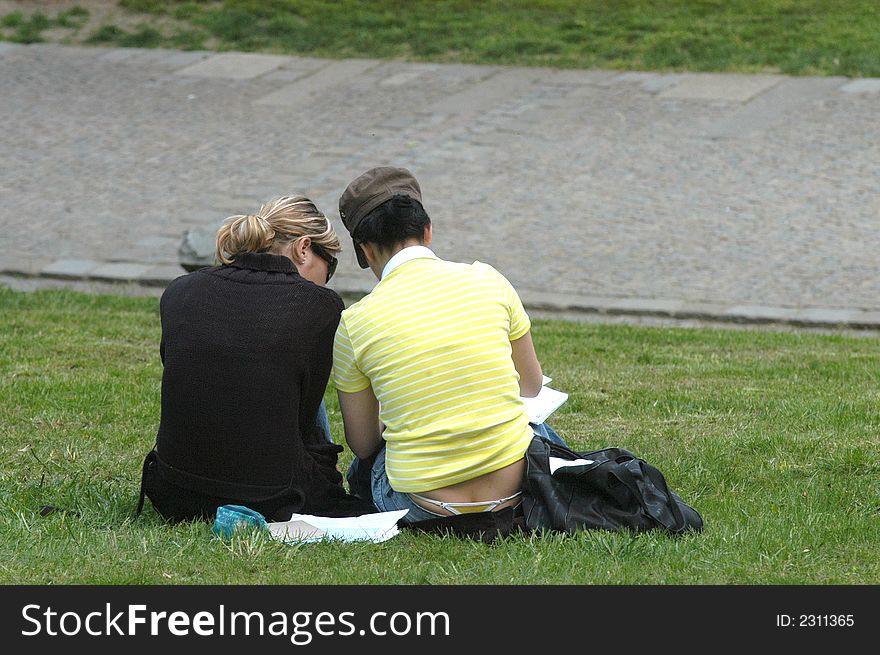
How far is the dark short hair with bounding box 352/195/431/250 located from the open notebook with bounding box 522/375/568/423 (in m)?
0.71

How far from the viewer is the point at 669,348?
26.5 ft

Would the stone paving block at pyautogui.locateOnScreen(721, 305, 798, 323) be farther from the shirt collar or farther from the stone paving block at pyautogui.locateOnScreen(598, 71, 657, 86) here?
the stone paving block at pyautogui.locateOnScreen(598, 71, 657, 86)

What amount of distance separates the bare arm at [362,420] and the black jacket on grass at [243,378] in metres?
0.15

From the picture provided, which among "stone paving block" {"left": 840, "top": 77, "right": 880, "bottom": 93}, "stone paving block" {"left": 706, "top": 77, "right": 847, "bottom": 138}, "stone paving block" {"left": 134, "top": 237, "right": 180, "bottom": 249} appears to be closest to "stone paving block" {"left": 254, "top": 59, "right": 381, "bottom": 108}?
"stone paving block" {"left": 134, "top": 237, "right": 180, "bottom": 249}

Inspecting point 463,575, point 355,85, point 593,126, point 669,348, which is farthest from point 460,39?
point 463,575

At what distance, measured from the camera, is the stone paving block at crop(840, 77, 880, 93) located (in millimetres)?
14891

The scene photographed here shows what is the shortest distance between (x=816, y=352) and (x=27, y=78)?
12.1m

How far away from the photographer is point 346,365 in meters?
4.02

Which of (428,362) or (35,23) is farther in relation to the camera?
(35,23)

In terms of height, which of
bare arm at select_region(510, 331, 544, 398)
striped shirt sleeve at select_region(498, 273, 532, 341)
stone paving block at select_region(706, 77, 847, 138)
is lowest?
stone paving block at select_region(706, 77, 847, 138)

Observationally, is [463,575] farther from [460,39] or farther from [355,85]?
[460,39]

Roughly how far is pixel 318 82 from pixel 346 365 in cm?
1268

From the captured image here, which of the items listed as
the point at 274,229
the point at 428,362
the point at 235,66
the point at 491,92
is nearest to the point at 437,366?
the point at 428,362

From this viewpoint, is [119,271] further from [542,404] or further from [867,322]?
[542,404]
